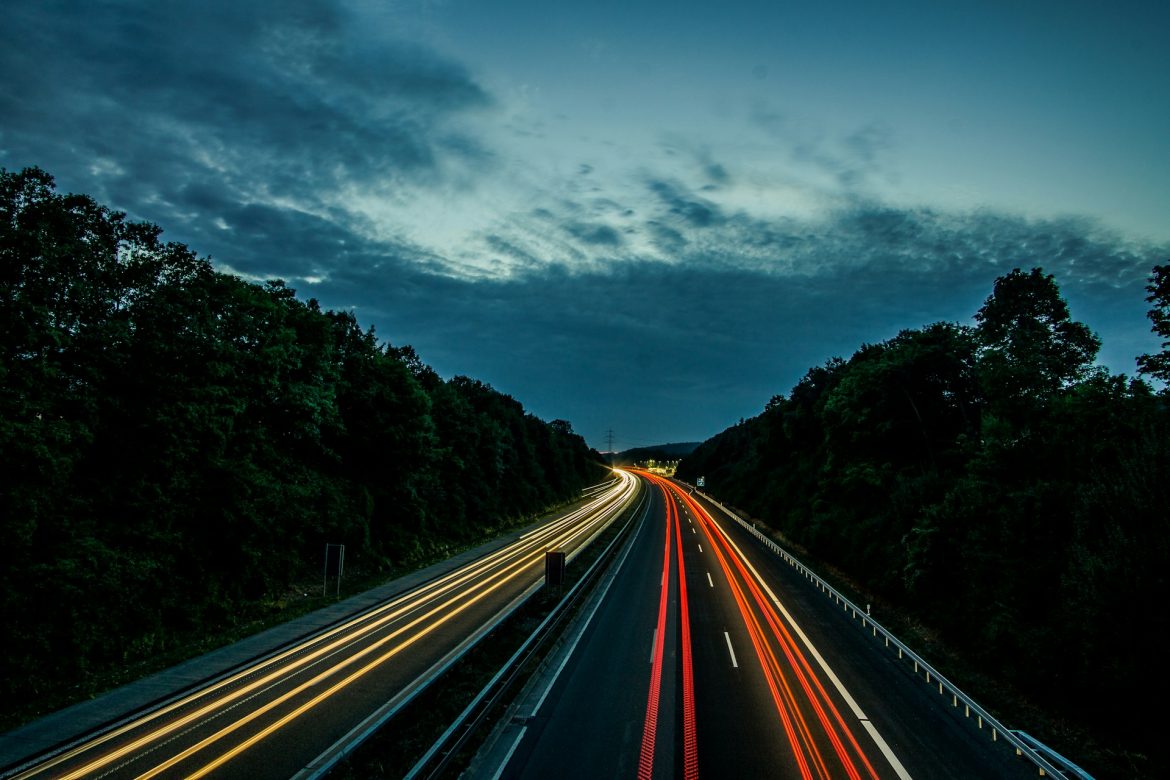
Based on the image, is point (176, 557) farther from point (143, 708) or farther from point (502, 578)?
point (502, 578)

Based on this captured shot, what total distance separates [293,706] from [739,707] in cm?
1061

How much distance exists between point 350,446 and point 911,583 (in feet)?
111

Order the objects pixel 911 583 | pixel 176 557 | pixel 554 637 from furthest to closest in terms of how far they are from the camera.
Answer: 1. pixel 911 583
2. pixel 176 557
3. pixel 554 637

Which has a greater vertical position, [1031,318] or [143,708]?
[1031,318]

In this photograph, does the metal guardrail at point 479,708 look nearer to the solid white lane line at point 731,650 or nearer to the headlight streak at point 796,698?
the solid white lane line at point 731,650

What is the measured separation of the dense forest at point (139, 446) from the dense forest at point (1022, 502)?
26.0m

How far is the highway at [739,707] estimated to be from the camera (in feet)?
34.0

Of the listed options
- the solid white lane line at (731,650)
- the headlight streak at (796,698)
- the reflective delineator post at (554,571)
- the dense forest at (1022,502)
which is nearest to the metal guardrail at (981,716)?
the dense forest at (1022,502)

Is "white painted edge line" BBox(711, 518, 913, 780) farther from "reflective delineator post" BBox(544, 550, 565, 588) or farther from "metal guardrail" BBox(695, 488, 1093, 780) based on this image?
"reflective delineator post" BBox(544, 550, 565, 588)

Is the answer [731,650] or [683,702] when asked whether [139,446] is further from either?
[731,650]

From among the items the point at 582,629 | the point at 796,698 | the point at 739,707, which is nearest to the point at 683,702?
the point at 739,707

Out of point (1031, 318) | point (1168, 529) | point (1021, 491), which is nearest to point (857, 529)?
point (1021, 491)

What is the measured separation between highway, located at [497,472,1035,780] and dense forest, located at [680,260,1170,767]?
3318 millimetres

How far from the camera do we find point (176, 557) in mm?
19703
